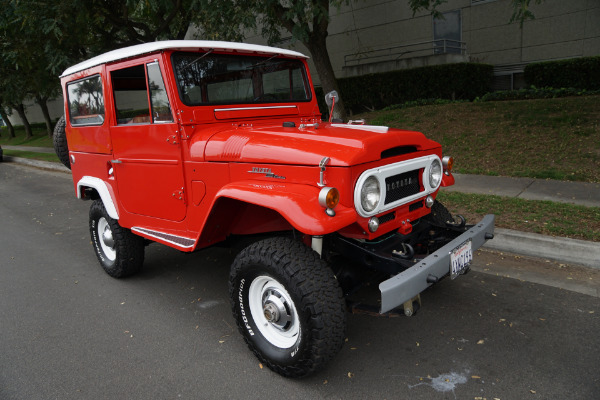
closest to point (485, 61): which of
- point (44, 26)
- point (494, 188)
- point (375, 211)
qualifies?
point (494, 188)

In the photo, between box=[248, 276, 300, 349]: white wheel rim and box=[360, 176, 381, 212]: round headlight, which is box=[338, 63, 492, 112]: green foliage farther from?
box=[248, 276, 300, 349]: white wheel rim

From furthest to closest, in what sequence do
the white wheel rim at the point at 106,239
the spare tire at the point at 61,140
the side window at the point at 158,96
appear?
1. the spare tire at the point at 61,140
2. the white wheel rim at the point at 106,239
3. the side window at the point at 158,96

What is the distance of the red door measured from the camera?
11.5 feet

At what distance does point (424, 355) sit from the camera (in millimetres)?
2961

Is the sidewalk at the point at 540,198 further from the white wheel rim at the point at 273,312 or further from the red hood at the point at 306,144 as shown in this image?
the white wheel rim at the point at 273,312

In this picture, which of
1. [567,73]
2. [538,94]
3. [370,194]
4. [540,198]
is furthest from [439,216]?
[567,73]

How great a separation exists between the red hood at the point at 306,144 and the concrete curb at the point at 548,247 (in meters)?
1.90

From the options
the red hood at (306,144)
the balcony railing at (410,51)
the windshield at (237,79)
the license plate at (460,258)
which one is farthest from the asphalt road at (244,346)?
the balcony railing at (410,51)

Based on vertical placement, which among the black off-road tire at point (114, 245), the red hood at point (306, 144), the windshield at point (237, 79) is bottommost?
the black off-road tire at point (114, 245)

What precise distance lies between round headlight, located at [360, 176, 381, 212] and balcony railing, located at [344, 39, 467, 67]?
13779mm

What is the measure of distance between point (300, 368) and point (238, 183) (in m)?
1.26

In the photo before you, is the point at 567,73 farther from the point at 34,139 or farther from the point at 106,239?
the point at 34,139

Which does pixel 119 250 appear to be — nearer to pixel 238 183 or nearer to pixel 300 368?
pixel 238 183

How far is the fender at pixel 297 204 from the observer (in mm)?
2480
